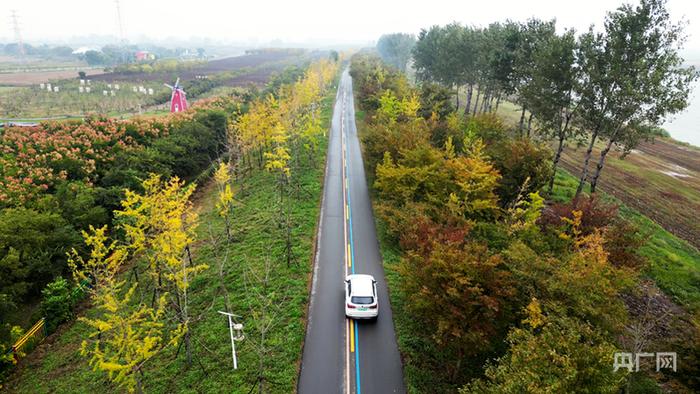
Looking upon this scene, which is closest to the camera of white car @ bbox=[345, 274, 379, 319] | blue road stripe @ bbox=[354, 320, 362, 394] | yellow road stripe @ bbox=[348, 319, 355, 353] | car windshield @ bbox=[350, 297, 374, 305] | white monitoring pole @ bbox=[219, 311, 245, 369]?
blue road stripe @ bbox=[354, 320, 362, 394]

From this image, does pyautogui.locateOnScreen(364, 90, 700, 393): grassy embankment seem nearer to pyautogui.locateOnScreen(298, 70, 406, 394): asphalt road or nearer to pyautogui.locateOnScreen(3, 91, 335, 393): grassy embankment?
pyautogui.locateOnScreen(298, 70, 406, 394): asphalt road

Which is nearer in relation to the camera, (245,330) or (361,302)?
(245,330)

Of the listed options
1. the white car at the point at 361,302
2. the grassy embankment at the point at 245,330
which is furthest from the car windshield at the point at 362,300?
the grassy embankment at the point at 245,330

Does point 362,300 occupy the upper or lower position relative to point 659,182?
lower

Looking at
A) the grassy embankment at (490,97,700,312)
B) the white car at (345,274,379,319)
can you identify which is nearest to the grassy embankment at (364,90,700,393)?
the grassy embankment at (490,97,700,312)

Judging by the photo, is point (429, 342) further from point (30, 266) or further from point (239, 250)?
point (30, 266)

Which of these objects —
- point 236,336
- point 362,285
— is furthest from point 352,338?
point 236,336

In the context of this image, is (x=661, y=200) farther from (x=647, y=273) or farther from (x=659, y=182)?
(x=647, y=273)
